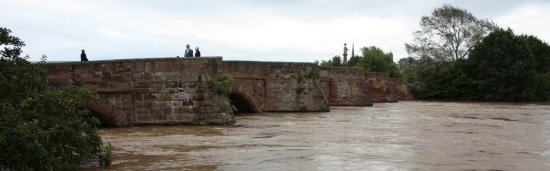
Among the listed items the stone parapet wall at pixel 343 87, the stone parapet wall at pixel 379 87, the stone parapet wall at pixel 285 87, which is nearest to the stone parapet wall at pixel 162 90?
the stone parapet wall at pixel 285 87

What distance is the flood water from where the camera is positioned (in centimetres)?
948

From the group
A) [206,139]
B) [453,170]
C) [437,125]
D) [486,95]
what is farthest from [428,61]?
[453,170]

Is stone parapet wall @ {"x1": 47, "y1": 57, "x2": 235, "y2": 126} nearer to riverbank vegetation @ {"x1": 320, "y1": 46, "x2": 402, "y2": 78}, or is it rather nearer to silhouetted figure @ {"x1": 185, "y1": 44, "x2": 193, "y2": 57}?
silhouetted figure @ {"x1": 185, "y1": 44, "x2": 193, "y2": 57}

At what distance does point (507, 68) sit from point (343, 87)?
741 inches

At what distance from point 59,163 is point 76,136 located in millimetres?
719

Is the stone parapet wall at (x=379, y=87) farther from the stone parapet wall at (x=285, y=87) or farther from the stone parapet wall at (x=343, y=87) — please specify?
the stone parapet wall at (x=285, y=87)

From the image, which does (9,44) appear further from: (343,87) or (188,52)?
(343,87)

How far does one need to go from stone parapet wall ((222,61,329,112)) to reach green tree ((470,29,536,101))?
24687mm

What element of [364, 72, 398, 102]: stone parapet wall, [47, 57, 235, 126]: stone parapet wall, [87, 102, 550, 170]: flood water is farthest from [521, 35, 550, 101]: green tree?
[47, 57, 235, 126]: stone parapet wall

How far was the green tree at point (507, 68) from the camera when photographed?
1780 inches

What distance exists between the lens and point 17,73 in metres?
8.45

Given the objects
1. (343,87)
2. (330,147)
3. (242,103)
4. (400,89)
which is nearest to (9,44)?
(330,147)

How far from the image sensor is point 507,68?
149 feet

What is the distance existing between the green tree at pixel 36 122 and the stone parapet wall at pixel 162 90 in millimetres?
7894
